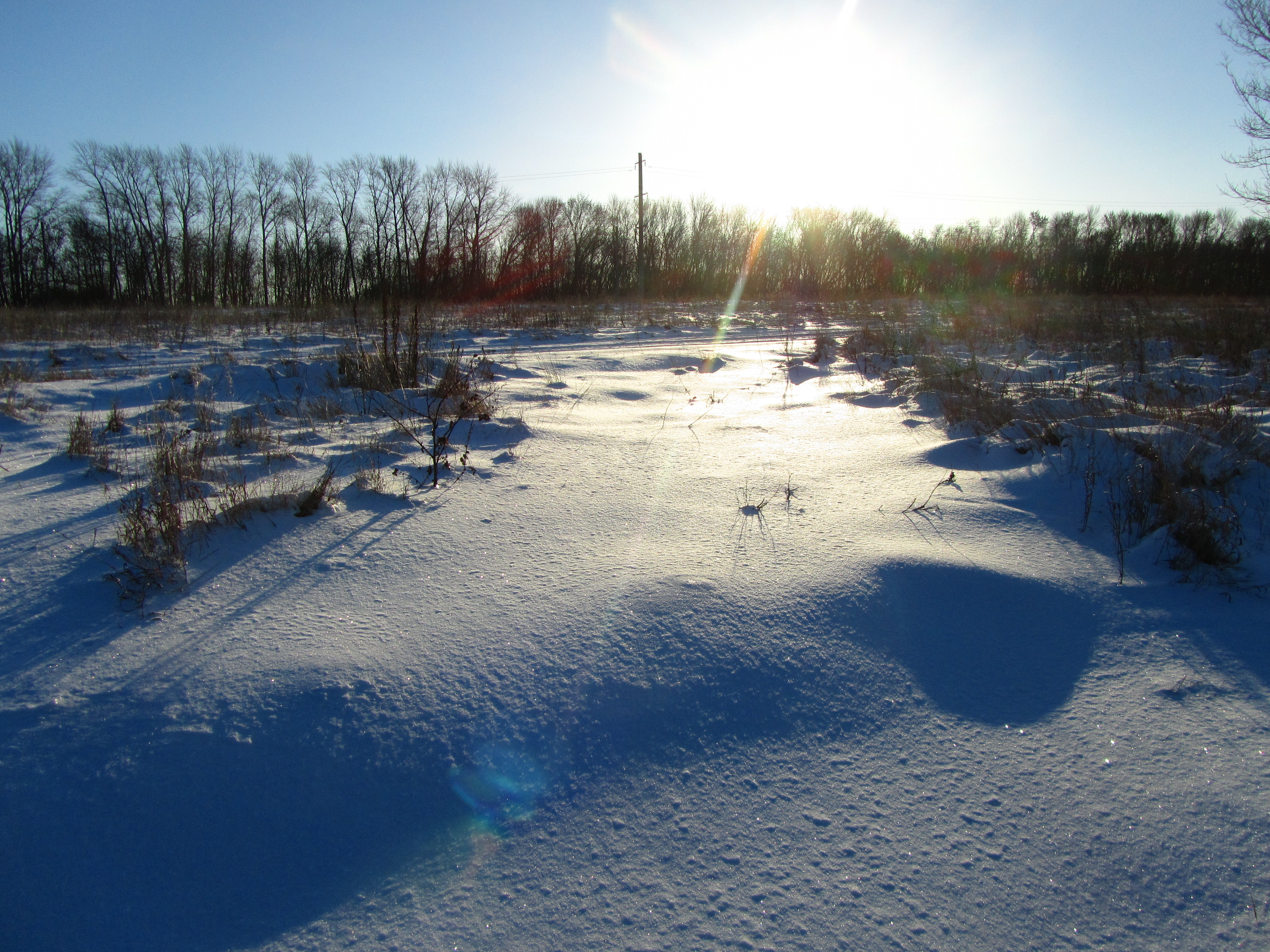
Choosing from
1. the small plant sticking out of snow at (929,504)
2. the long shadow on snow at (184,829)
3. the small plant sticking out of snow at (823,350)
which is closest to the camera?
the long shadow on snow at (184,829)

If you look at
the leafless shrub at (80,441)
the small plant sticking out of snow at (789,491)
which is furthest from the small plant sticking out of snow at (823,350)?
the leafless shrub at (80,441)

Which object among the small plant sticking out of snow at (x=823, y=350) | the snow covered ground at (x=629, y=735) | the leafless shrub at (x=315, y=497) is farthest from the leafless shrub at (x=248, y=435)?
the small plant sticking out of snow at (x=823, y=350)

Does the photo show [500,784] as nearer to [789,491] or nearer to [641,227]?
[789,491]

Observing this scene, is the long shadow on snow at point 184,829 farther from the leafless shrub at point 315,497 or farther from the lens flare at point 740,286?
the lens flare at point 740,286

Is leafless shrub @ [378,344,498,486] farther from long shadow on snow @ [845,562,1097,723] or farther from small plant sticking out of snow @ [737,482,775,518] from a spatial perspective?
long shadow on snow @ [845,562,1097,723]

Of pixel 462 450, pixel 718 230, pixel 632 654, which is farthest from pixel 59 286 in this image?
pixel 632 654

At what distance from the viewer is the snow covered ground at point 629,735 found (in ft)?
3.60

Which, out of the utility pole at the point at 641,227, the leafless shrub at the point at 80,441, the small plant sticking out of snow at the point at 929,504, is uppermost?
the utility pole at the point at 641,227

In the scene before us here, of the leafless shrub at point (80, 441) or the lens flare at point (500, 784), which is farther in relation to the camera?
the leafless shrub at point (80, 441)

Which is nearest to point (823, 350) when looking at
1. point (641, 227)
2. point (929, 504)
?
point (929, 504)

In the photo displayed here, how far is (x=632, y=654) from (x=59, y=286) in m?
47.5

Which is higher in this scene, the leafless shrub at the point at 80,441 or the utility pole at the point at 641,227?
the utility pole at the point at 641,227

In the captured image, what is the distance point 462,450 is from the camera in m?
3.63

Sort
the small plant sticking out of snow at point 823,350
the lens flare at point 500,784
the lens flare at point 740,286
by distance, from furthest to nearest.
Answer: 1. the lens flare at point 740,286
2. the small plant sticking out of snow at point 823,350
3. the lens flare at point 500,784
